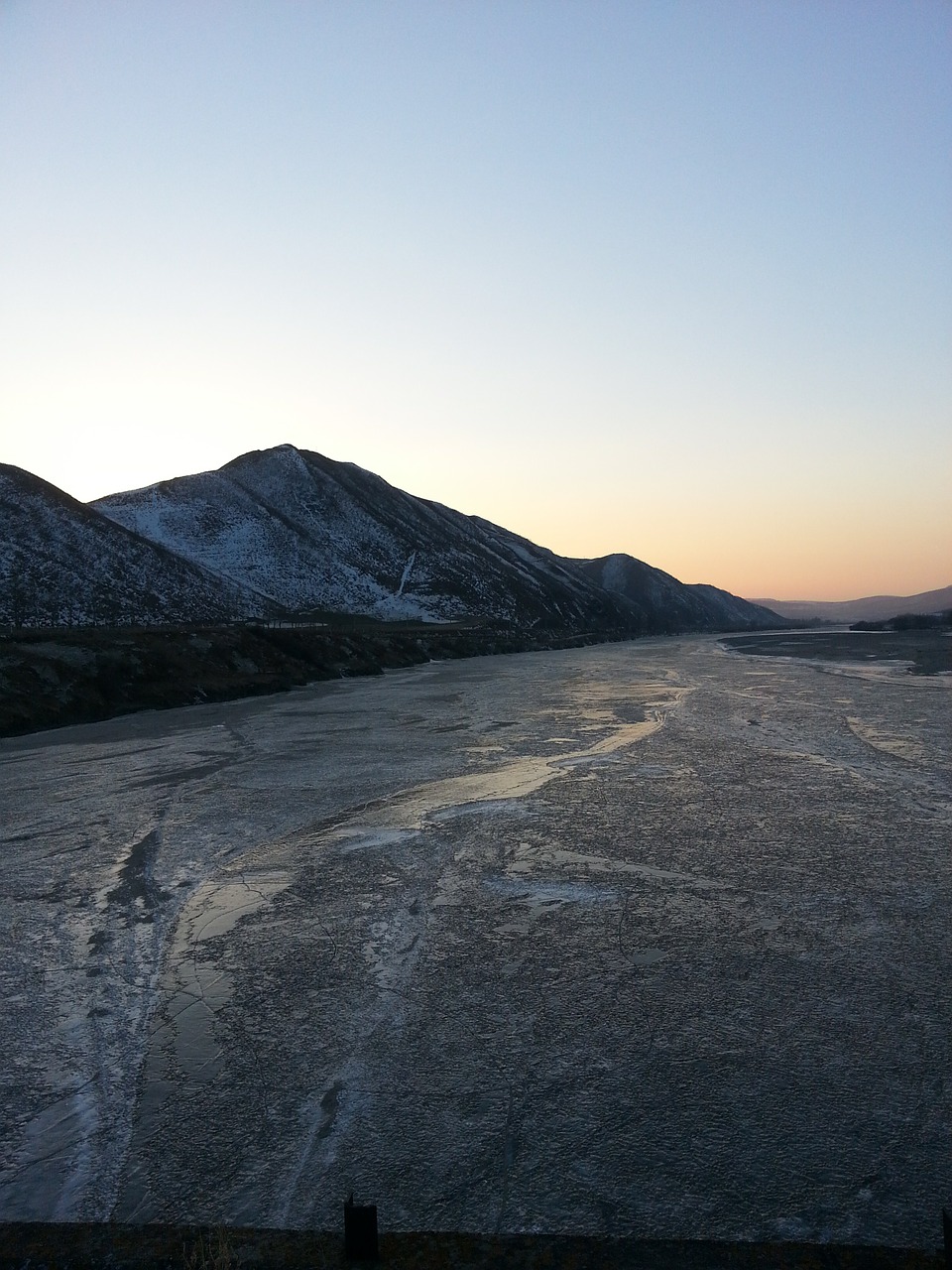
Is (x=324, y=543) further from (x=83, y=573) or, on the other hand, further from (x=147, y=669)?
(x=147, y=669)

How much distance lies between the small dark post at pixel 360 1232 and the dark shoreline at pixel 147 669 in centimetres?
2939

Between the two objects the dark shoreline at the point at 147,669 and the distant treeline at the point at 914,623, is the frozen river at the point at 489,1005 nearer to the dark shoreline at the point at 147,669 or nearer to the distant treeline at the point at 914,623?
the dark shoreline at the point at 147,669

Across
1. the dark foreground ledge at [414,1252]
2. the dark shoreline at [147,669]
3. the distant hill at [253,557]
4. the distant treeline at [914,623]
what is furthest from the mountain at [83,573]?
the distant treeline at [914,623]

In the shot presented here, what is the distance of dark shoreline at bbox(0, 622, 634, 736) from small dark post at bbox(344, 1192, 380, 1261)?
96.4 ft

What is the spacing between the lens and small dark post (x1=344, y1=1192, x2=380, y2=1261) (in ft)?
14.1

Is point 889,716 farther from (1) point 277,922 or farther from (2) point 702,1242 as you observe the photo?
(2) point 702,1242

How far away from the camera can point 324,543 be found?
159 metres

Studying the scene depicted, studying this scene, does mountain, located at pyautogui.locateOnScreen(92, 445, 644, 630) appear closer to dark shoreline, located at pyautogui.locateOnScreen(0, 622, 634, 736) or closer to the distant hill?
the distant hill

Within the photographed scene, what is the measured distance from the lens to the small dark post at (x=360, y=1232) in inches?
169

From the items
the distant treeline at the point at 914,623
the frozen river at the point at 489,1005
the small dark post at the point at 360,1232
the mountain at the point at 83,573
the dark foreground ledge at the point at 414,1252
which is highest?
the mountain at the point at 83,573

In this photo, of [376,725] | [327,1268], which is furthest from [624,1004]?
[376,725]

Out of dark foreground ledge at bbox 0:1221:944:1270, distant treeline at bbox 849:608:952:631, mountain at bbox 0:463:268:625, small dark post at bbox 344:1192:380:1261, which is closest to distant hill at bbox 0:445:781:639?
mountain at bbox 0:463:268:625

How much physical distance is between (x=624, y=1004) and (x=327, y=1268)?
4291mm

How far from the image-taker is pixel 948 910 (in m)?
10.1
